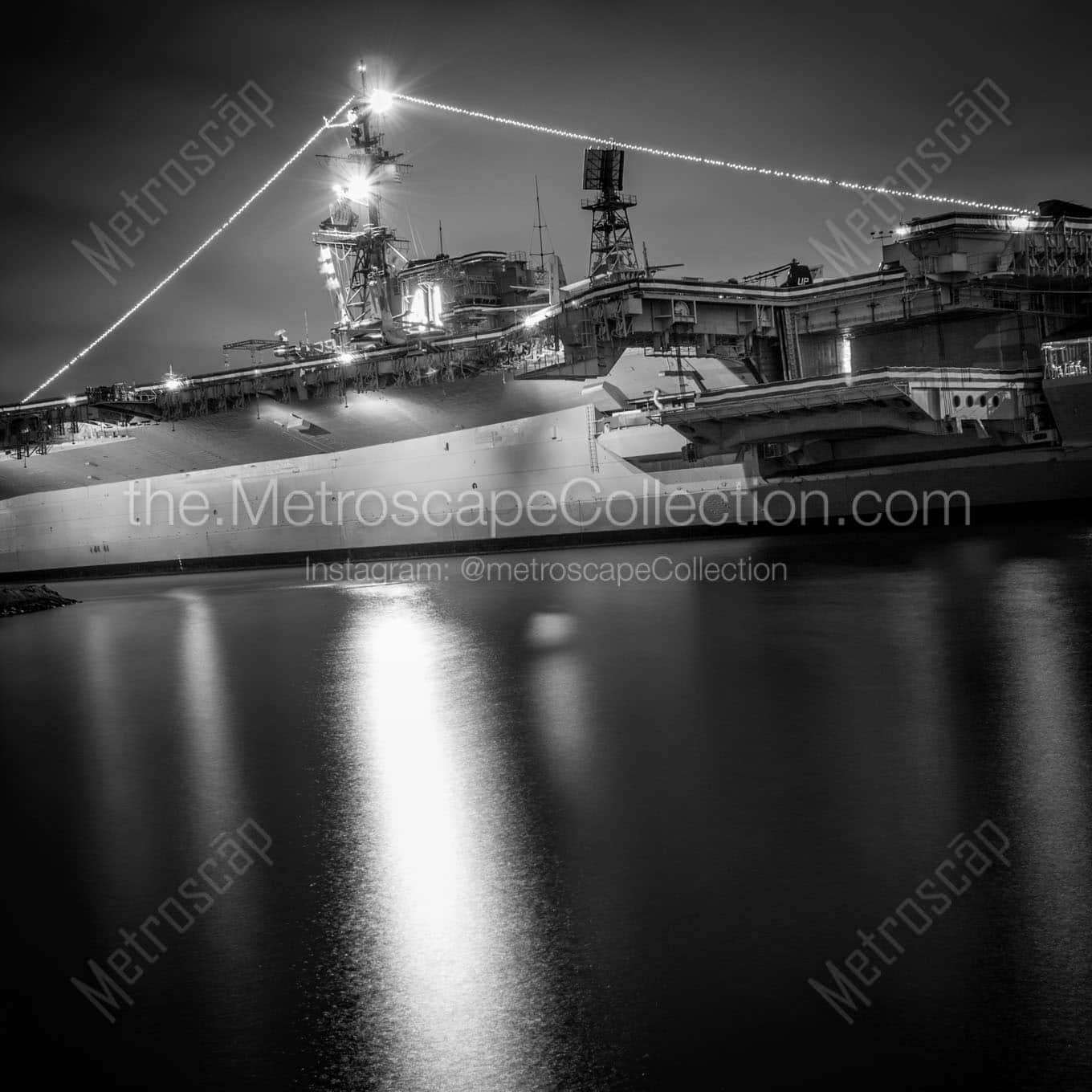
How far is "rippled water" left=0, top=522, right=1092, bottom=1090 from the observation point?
9.54 ft

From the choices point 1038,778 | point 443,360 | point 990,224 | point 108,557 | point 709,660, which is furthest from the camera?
point 108,557

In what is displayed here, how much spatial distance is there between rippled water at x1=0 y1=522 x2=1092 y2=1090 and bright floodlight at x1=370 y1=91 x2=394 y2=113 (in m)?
28.5

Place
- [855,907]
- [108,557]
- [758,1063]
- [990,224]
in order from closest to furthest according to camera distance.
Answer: [758,1063] → [855,907] → [990,224] → [108,557]

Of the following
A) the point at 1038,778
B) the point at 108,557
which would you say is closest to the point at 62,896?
the point at 1038,778

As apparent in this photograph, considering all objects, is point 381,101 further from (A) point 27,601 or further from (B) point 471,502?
(A) point 27,601

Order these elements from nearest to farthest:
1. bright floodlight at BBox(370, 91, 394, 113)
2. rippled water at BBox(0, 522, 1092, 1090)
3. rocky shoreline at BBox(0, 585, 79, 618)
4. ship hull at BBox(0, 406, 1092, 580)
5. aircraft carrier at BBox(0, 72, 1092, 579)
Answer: rippled water at BBox(0, 522, 1092, 1090), aircraft carrier at BBox(0, 72, 1092, 579), rocky shoreline at BBox(0, 585, 79, 618), ship hull at BBox(0, 406, 1092, 580), bright floodlight at BBox(370, 91, 394, 113)

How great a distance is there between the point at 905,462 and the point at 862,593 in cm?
1247

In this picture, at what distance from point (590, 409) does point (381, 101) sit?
1498 cm

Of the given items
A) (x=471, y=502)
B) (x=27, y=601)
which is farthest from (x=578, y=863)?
(x=471, y=502)

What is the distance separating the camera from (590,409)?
27500 millimetres

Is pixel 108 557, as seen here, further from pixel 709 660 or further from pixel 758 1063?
pixel 758 1063

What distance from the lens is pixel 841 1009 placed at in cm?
297

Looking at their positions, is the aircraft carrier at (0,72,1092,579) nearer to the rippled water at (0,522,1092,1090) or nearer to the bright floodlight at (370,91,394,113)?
the bright floodlight at (370,91,394,113)

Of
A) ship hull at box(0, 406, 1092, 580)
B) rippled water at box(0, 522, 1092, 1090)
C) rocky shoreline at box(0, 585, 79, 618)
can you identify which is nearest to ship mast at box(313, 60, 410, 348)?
ship hull at box(0, 406, 1092, 580)
